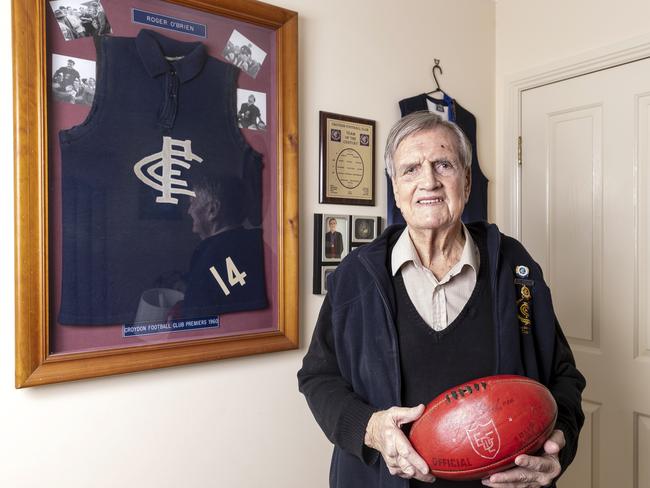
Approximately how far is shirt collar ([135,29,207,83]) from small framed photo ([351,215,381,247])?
2.49 ft

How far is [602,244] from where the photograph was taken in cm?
191

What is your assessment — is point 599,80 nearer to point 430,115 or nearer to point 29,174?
point 430,115

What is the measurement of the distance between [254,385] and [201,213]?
587 mm

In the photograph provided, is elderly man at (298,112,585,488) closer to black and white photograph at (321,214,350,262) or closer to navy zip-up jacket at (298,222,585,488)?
navy zip-up jacket at (298,222,585,488)

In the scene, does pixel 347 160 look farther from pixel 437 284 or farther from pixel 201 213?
pixel 437 284

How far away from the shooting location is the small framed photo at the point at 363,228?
72.3 inches

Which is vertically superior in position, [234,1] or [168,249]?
[234,1]

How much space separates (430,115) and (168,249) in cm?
82

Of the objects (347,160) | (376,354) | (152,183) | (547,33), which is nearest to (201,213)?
(152,183)

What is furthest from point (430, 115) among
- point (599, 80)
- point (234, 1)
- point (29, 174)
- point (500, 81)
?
point (500, 81)

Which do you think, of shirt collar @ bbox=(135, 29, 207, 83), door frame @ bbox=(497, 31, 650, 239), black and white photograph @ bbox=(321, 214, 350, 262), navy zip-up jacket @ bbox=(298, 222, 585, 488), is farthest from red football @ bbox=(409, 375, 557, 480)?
door frame @ bbox=(497, 31, 650, 239)

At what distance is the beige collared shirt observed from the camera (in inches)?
43.8

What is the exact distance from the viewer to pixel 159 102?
4.60ft

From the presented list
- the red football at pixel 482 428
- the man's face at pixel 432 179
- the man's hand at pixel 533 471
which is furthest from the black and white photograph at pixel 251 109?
the man's hand at pixel 533 471
